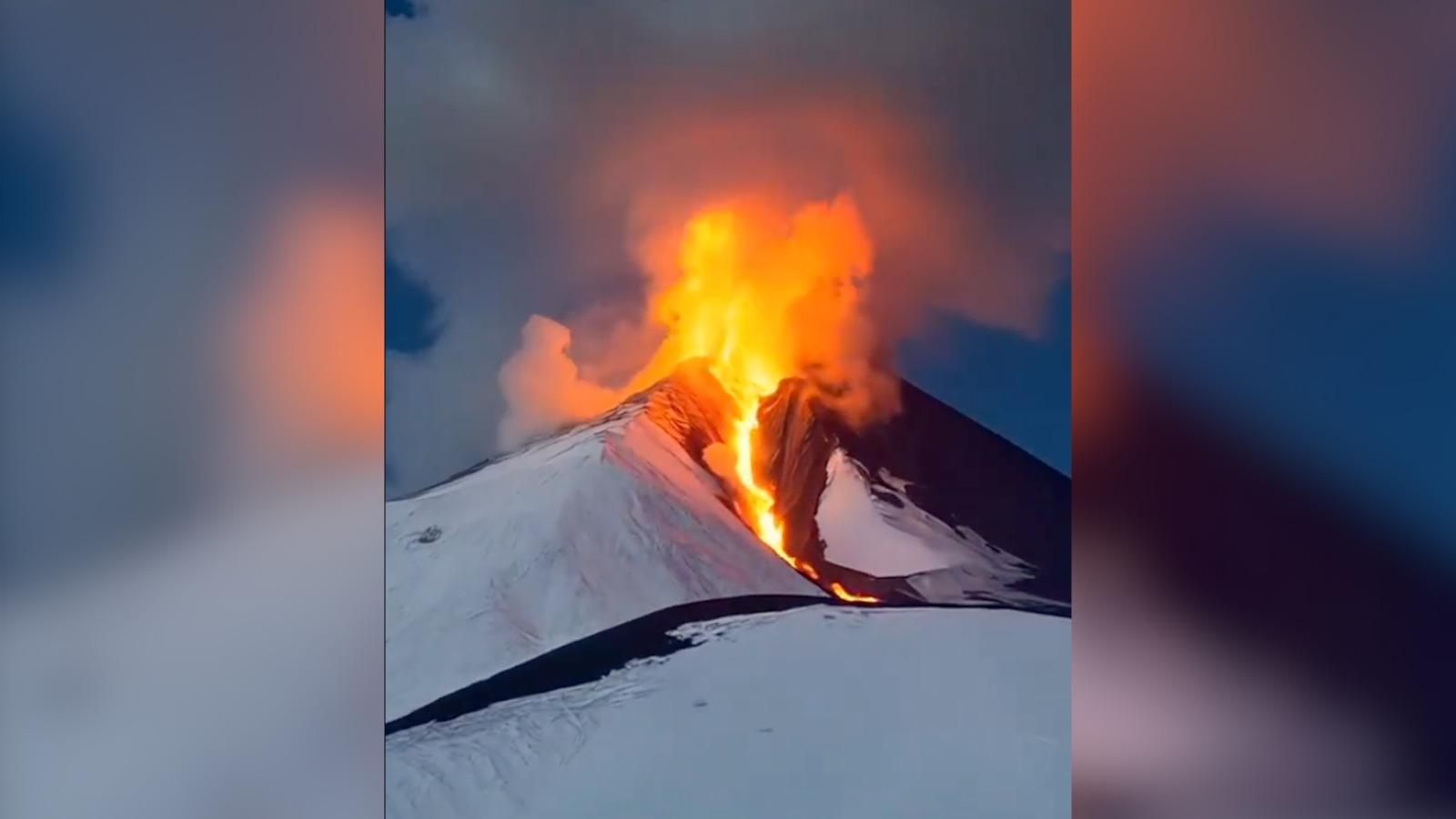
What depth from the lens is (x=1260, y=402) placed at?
5.26 ft

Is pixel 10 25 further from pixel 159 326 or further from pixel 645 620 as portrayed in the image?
pixel 645 620

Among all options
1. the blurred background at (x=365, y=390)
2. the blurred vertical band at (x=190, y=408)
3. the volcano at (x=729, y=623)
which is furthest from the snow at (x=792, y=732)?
the blurred vertical band at (x=190, y=408)

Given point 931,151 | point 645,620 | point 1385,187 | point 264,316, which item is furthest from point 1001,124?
point 264,316

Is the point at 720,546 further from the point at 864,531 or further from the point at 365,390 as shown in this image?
the point at 365,390

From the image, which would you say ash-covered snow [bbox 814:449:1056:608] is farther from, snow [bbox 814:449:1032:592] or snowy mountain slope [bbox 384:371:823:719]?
snowy mountain slope [bbox 384:371:823:719]

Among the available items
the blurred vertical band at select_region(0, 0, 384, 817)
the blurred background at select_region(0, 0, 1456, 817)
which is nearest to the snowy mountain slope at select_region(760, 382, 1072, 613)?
the blurred background at select_region(0, 0, 1456, 817)

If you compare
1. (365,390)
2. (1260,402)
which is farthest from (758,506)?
(1260,402)

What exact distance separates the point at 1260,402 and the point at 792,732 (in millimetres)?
1074

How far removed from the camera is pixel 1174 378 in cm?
159

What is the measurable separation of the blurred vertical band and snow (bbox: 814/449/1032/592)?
0.84 metres

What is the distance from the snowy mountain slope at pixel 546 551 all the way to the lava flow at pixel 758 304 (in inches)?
3.4

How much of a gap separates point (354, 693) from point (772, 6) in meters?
1.47

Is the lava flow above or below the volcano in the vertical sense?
above

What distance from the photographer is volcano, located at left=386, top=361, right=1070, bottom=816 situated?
1546 mm
